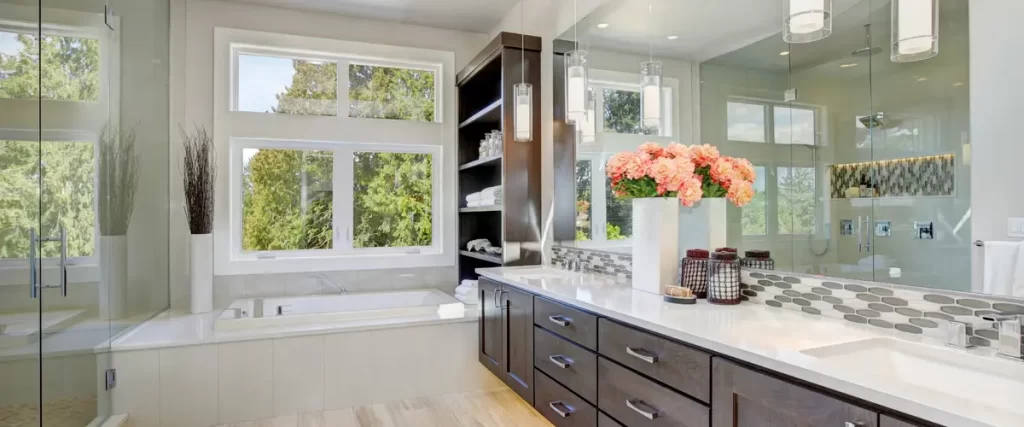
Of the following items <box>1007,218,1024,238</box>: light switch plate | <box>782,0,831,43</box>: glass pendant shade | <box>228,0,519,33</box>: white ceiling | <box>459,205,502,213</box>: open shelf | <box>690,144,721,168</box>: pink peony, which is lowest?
<box>1007,218,1024,238</box>: light switch plate

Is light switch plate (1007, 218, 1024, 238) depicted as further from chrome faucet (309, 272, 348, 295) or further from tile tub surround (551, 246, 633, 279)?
chrome faucet (309, 272, 348, 295)

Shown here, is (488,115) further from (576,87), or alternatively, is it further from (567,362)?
(567,362)

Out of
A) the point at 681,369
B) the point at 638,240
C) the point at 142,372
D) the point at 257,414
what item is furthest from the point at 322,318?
the point at 681,369

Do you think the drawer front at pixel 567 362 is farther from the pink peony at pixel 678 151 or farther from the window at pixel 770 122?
the window at pixel 770 122

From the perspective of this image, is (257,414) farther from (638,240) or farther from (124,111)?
(638,240)

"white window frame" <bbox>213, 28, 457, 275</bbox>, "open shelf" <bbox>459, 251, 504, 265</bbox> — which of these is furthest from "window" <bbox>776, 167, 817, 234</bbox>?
"white window frame" <bbox>213, 28, 457, 275</bbox>

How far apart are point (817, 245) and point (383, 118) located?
130 inches

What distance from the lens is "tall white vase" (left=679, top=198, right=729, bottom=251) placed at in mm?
2076

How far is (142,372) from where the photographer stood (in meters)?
2.73

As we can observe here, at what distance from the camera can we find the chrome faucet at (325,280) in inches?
155

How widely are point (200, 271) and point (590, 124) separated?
9.14 ft

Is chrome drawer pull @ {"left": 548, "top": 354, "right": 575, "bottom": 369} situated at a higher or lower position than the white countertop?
lower

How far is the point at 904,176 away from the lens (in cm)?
141

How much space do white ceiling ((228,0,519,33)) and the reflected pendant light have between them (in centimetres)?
280
